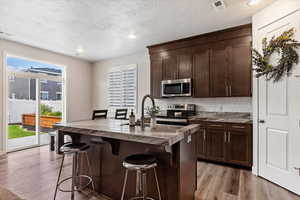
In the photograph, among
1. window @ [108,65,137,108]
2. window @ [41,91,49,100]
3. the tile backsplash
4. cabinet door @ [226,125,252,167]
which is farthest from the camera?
window @ [108,65,137,108]

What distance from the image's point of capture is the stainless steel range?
142 inches

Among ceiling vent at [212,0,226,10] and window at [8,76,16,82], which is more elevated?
ceiling vent at [212,0,226,10]

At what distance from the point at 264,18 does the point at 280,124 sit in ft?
5.74

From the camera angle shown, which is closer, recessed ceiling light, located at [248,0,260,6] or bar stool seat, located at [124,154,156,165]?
bar stool seat, located at [124,154,156,165]

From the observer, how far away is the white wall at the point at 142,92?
3600mm

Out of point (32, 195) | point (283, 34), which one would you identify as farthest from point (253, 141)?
point (32, 195)

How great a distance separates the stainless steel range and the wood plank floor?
992 mm

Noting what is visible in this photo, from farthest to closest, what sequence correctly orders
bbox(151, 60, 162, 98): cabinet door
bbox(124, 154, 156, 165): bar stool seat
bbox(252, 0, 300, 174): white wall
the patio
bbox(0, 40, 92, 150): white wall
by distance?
1. bbox(151, 60, 162, 98): cabinet door
2. the patio
3. bbox(0, 40, 92, 150): white wall
4. bbox(252, 0, 300, 174): white wall
5. bbox(124, 154, 156, 165): bar stool seat

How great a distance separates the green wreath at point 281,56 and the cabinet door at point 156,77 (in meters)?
2.16

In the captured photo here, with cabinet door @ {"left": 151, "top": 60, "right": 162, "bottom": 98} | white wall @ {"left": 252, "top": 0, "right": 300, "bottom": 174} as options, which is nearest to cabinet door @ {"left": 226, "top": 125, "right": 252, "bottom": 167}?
white wall @ {"left": 252, "top": 0, "right": 300, "bottom": 174}

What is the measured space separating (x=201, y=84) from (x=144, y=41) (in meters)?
1.78

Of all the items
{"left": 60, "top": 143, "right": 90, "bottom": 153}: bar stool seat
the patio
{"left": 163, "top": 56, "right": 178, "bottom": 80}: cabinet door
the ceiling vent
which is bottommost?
the patio

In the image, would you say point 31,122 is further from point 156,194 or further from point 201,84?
point 201,84

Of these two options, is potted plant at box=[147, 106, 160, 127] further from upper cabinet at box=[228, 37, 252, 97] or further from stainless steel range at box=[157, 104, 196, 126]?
upper cabinet at box=[228, 37, 252, 97]
